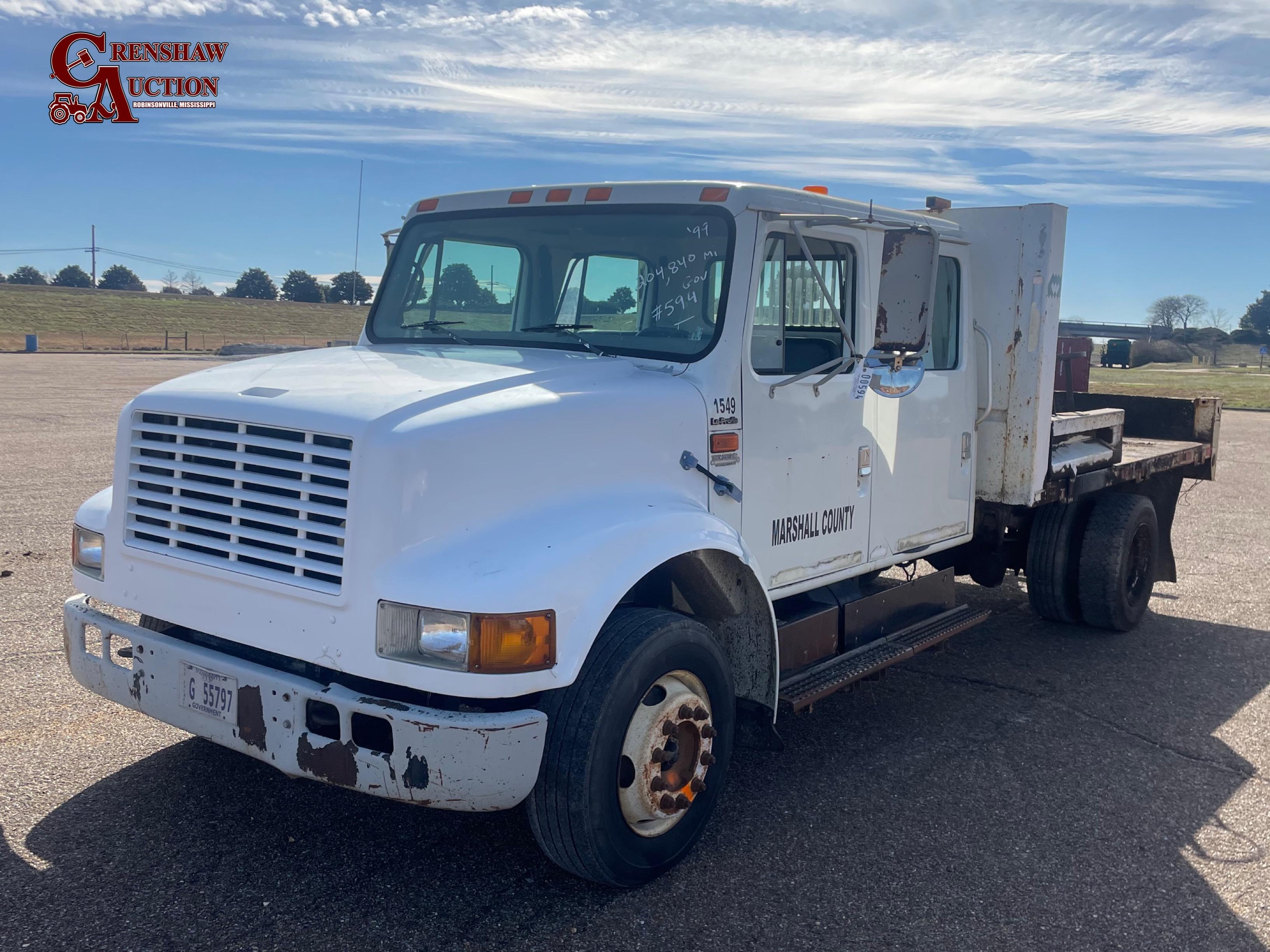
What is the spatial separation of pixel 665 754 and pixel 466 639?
94 cm

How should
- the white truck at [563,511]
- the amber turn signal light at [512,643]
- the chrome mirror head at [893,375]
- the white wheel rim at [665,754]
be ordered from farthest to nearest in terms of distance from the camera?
the chrome mirror head at [893,375], the white wheel rim at [665,754], the white truck at [563,511], the amber turn signal light at [512,643]

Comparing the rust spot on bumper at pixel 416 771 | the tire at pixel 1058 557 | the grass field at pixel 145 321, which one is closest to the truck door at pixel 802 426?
the rust spot on bumper at pixel 416 771

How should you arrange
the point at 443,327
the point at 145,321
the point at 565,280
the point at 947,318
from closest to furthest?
the point at 565,280
the point at 443,327
the point at 947,318
the point at 145,321

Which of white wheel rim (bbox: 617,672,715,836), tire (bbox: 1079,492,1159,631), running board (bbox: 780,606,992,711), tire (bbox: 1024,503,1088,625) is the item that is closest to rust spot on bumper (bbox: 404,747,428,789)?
white wheel rim (bbox: 617,672,715,836)

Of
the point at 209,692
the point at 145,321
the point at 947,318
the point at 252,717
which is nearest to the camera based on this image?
the point at 252,717

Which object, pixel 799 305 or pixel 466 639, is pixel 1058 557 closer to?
pixel 799 305

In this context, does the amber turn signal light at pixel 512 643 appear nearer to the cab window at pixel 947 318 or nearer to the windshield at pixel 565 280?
the windshield at pixel 565 280

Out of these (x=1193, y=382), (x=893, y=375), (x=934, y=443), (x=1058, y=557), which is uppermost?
(x=1193, y=382)

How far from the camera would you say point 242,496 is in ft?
11.2

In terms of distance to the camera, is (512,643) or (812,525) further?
(812,525)

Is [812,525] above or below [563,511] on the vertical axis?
below

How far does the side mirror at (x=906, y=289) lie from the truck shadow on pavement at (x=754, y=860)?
1881 mm

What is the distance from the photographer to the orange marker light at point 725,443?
13.2ft

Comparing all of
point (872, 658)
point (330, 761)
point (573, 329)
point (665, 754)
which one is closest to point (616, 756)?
point (665, 754)
